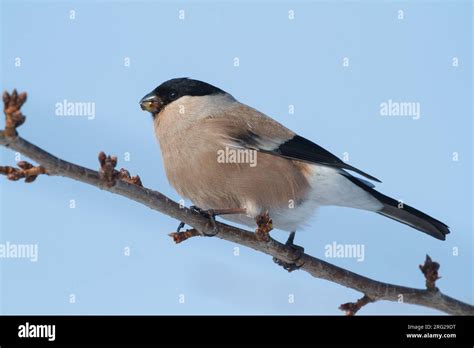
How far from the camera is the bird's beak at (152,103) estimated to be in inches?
231

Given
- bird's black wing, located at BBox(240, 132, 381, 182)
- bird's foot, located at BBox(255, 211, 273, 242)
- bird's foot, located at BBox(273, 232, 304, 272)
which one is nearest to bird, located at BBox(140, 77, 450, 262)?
bird's black wing, located at BBox(240, 132, 381, 182)

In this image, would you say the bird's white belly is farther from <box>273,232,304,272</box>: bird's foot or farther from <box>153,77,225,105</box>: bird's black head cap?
<box>153,77,225,105</box>: bird's black head cap

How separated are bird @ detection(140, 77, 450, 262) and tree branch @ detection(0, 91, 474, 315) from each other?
1.83 ft

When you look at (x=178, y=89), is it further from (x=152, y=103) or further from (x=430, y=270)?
(x=430, y=270)

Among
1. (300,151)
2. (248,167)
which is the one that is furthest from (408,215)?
(248,167)

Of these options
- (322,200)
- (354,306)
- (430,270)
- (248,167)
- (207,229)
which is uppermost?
(248,167)

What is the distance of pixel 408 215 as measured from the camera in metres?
5.72

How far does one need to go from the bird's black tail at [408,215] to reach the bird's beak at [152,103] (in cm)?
186

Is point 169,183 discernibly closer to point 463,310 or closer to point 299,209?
point 299,209

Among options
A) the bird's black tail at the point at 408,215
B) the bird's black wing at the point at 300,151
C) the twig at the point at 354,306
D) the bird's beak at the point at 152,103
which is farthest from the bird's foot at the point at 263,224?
the bird's beak at the point at 152,103

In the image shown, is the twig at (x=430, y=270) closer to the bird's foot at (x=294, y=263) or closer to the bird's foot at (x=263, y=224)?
the bird's foot at (x=294, y=263)

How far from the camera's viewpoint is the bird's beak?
19.3ft

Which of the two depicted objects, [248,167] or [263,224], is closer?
[263,224]

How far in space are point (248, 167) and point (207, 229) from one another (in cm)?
130
